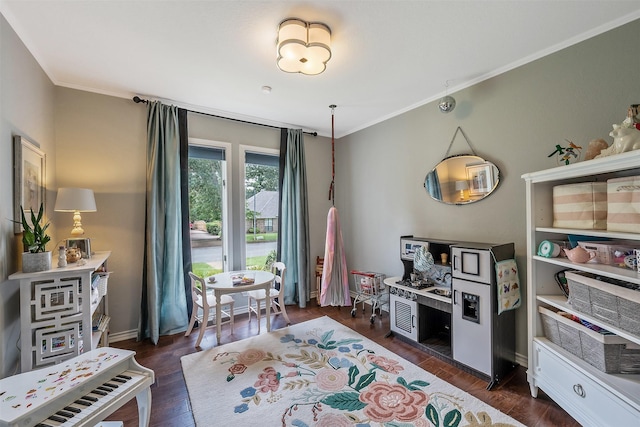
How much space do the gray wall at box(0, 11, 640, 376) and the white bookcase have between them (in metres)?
0.11

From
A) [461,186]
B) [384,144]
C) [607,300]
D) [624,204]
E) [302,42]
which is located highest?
[302,42]

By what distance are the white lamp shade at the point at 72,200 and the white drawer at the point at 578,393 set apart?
3.85 metres

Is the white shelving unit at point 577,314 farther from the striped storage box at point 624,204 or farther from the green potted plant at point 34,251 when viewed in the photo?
the green potted plant at point 34,251

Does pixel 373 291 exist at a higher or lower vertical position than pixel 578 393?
higher

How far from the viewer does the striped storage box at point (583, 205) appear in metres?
1.63

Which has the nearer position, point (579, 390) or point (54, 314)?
point (579, 390)

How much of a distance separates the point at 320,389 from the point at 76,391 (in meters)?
1.51

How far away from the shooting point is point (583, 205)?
1.68 metres

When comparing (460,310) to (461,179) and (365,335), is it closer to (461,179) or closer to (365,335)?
(365,335)

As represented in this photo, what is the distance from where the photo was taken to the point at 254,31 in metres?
1.87

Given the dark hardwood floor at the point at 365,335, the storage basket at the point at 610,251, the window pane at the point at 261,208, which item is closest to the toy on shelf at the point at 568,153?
the storage basket at the point at 610,251

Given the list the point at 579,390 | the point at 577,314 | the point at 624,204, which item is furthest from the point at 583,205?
the point at 579,390

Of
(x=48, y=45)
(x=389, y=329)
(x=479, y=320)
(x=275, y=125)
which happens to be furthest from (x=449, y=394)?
(x=48, y=45)

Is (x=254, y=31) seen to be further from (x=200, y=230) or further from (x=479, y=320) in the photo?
(x=479, y=320)
